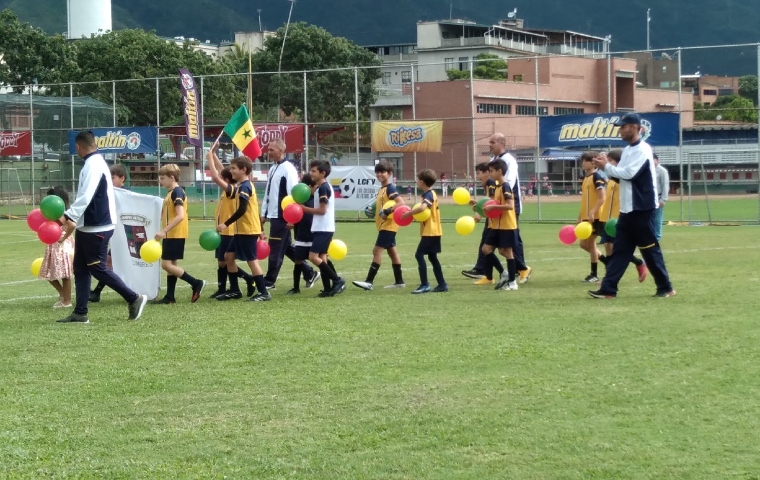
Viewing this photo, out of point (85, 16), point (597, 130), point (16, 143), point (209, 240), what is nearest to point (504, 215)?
point (209, 240)

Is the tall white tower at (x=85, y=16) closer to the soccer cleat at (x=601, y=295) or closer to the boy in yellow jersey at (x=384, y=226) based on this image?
the boy in yellow jersey at (x=384, y=226)

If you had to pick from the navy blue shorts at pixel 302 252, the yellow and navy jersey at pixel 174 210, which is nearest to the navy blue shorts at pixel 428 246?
the navy blue shorts at pixel 302 252

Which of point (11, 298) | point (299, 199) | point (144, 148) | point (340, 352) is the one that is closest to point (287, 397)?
point (340, 352)

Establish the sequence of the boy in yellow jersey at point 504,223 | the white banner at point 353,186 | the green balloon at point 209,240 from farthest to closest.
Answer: the white banner at point 353,186
the boy in yellow jersey at point 504,223
the green balloon at point 209,240

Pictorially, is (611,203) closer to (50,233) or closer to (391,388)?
(50,233)

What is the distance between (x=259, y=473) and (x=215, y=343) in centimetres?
382

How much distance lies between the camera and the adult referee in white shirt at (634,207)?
11.1 metres

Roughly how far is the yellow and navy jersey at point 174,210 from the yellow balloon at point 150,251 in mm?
687

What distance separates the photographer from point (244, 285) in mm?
14078

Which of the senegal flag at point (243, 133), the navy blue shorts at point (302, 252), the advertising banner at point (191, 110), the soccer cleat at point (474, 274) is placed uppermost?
the advertising banner at point (191, 110)

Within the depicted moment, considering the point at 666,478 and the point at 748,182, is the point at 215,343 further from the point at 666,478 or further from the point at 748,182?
the point at 748,182

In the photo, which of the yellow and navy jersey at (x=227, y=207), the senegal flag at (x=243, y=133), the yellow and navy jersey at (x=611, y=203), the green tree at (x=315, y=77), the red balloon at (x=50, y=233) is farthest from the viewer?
the green tree at (x=315, y=77)

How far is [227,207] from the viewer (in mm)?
12328

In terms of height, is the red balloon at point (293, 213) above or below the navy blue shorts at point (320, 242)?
above
